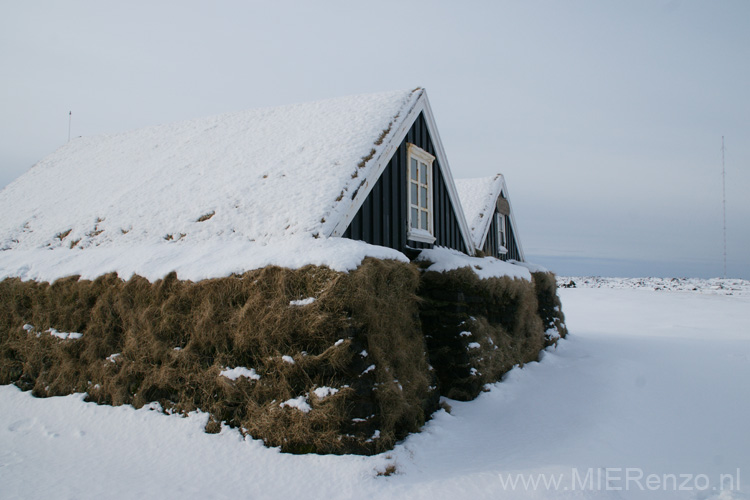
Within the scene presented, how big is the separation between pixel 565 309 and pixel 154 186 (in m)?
21.1

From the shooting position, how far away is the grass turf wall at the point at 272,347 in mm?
4934

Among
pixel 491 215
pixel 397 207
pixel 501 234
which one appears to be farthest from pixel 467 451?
pixel 501 234

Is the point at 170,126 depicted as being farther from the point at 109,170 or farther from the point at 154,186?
the point at 154,186

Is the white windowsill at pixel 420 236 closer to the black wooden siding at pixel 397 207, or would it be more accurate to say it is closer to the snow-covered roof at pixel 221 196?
the black wooden siding at pixel 397 207

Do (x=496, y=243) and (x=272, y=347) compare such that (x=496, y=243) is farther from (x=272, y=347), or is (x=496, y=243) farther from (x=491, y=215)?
(x=272, y=347)

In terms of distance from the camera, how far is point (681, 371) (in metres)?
9.22

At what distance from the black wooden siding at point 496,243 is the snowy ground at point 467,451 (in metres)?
8.05

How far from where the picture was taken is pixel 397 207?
8.46 meters

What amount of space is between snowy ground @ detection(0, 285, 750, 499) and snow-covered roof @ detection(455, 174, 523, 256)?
7445mm

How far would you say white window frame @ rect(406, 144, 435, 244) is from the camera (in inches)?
351

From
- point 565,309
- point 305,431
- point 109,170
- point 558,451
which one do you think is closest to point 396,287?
point 305,431

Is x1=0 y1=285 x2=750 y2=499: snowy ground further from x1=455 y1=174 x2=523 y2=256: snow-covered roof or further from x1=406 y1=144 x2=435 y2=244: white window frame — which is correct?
x1=455 y1=174 x2=523 y2=256: snow-covered roof

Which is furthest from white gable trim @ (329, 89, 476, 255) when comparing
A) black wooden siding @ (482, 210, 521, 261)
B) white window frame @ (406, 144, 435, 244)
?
black wooden siding @ (482, 210, 521, 261)

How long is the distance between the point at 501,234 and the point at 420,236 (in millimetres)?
9535
